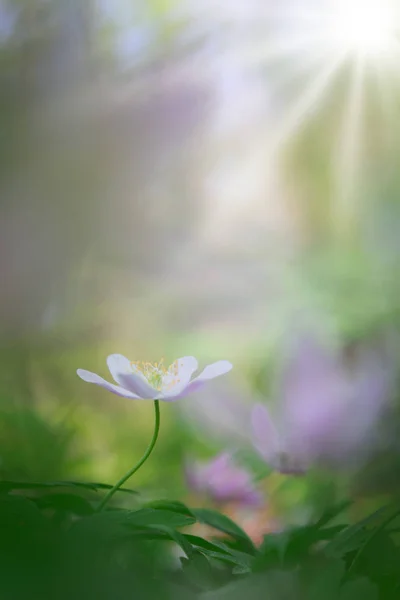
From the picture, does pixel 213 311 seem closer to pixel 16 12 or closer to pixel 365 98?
pixel 365 98

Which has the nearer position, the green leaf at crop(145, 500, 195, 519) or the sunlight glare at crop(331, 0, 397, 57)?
the green leaf at crop(145, 500, 195, 519)

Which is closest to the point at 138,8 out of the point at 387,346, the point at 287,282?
the point at 287,282

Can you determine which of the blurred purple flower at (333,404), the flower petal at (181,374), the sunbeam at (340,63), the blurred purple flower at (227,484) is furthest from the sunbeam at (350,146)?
the flower petal at (181,374)

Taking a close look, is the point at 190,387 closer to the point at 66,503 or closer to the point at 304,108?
the point at 66,503

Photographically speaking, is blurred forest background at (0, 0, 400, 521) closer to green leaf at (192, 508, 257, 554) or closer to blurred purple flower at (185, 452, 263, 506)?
blurred purple flower at (185, 452, 263, 506)

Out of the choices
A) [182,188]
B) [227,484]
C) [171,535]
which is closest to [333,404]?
[227,484]

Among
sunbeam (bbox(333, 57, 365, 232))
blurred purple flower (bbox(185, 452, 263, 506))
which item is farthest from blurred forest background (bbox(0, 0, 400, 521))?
blurred purple flower (bbox(185, 452, 263, 506))
